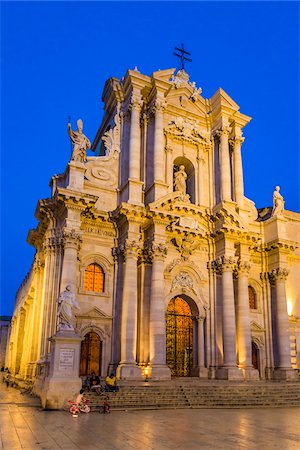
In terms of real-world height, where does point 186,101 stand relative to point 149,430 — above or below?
above

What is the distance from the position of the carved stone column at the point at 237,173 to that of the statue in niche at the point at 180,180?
340 centimetres

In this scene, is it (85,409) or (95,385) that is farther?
(95,385)

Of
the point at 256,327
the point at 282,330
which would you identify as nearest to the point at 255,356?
the point at 256,327

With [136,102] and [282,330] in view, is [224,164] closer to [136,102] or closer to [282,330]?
[136,102]

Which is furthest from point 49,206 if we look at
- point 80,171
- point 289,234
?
point 289,234

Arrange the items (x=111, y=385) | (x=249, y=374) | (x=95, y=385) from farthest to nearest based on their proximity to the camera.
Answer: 1. (x=249, y=374)
2. (x=111, y=385)
3. (x=95, y=385)

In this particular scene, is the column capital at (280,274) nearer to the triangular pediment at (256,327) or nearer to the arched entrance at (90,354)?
the triangular pediment at (256,327)

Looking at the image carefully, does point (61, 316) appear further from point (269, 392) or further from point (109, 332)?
point (269, 392)

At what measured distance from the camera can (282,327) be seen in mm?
25391

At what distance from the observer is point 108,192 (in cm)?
2388

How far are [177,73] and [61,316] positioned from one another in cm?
1922

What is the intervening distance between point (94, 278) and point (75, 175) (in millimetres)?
5501

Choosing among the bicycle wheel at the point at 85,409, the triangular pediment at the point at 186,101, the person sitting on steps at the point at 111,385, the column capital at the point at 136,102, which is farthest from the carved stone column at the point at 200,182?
the bicycle wheel at the point at 85,409

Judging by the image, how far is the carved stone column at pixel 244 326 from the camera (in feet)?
76.4
